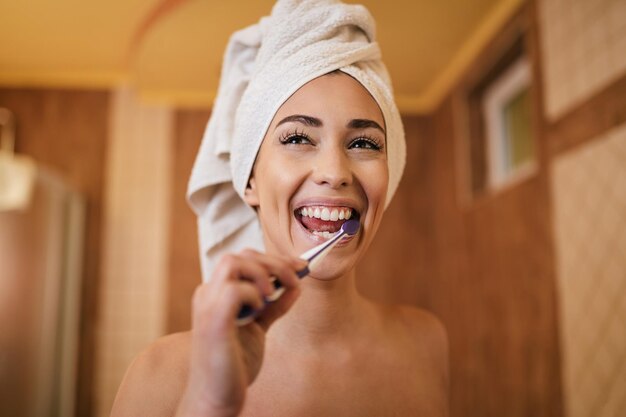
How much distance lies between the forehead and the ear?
3.7 inches

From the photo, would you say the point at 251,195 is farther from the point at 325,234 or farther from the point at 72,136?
the point at 72,136

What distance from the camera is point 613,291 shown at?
0.97 meters

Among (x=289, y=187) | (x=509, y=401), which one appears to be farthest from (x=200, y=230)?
(x=509, y=401)

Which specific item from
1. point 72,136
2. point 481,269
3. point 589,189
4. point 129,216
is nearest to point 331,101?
point 589,189

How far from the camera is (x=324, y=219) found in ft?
1.91

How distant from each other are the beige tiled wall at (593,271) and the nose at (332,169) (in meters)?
0.62

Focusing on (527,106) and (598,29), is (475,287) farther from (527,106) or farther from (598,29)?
(598,29)

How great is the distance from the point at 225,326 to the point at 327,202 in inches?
9.2

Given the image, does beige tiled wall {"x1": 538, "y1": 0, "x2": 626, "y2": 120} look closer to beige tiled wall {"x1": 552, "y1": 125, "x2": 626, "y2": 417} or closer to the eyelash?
beige tiled wall {"x1": 552, "y1": 125, "x2": 626, "y2": 417}

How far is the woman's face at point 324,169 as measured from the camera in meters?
0.58

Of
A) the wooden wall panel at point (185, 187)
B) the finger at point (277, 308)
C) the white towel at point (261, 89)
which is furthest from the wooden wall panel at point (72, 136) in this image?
the finger at point (277, 308)

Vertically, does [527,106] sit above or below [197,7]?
above

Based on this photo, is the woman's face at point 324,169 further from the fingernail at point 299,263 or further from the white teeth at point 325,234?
the fingernail at point 299,263

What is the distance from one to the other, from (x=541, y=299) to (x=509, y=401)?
295 mm
